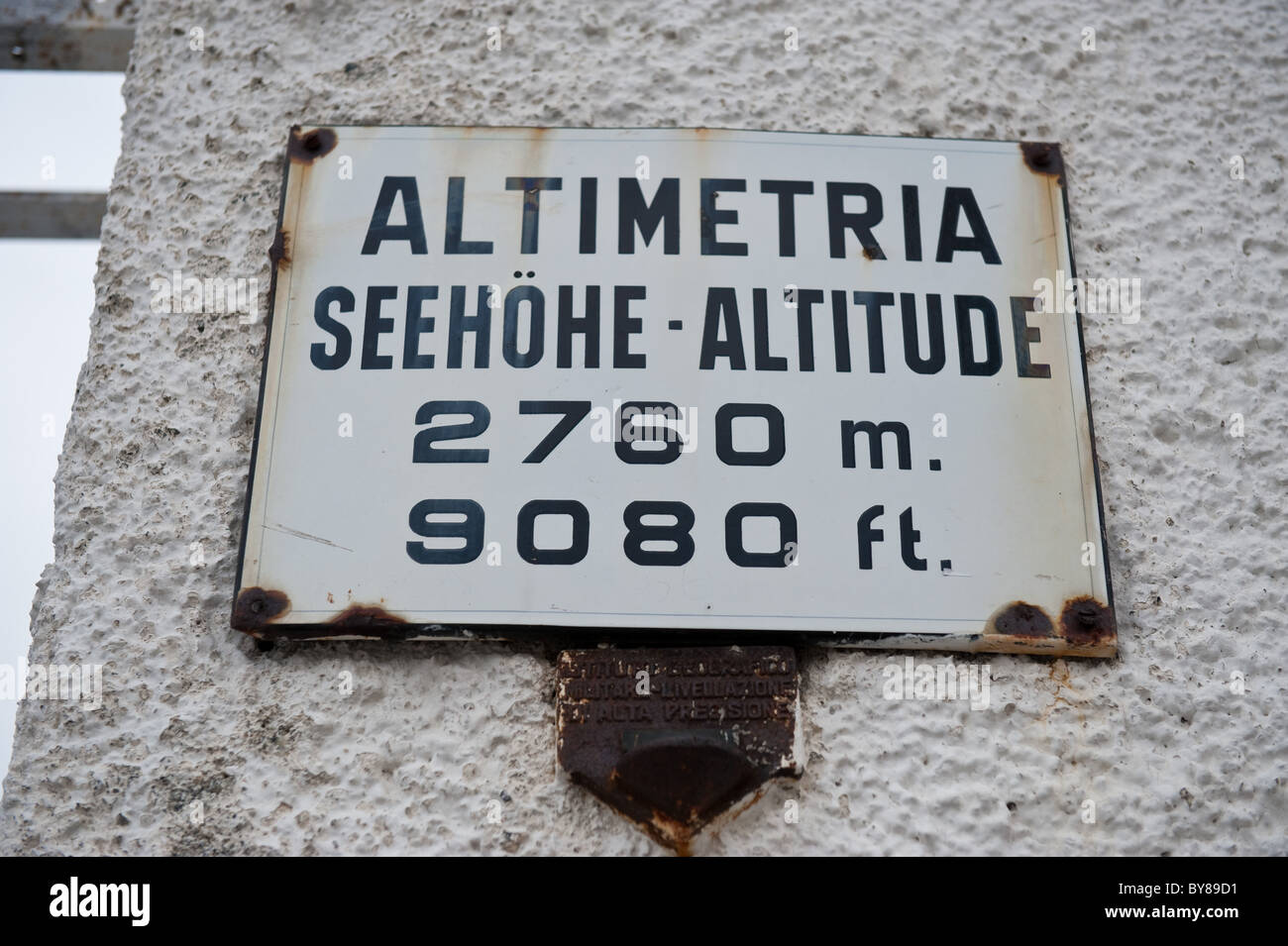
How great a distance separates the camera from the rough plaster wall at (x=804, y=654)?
2.60 feet

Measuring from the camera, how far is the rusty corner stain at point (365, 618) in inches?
32.5

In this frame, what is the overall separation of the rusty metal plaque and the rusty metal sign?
0.03 m

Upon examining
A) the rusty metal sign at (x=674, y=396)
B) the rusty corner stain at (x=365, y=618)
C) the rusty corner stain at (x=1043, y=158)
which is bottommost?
the rusty corner stain at (x=365, y=618)

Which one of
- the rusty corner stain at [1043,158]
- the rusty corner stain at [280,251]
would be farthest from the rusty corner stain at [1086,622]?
the rusty corner stain at [280,251]

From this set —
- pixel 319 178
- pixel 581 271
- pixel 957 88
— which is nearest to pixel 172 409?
pixel 319 178

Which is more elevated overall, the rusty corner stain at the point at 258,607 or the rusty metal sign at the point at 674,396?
the rusty metal sign at the point at 674,396

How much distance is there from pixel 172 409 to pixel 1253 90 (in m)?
1.04

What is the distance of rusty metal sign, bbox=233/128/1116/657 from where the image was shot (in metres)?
0.84

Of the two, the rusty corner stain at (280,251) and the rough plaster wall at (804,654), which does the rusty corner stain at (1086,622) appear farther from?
the rusty corner stain at (280,251)

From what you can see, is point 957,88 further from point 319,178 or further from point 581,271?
point 319,178
